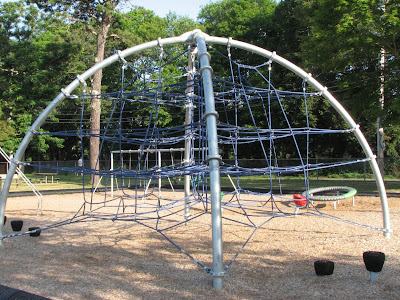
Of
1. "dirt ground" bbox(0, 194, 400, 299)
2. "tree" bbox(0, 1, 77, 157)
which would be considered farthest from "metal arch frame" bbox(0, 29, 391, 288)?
"tree" bbox(0, 1, 77, 157)

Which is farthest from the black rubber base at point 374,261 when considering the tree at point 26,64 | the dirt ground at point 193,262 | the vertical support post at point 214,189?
the tree at point 26,64

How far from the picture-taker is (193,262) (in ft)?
18.5

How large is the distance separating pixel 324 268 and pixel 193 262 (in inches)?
73.5

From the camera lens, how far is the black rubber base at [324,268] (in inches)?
185

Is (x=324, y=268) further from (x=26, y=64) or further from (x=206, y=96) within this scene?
(x=26, y=64)

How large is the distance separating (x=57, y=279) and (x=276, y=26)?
1063 inches

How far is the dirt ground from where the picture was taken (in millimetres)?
4344

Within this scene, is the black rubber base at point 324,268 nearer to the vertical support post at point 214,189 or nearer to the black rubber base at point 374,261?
the black rubber base at point 374,261

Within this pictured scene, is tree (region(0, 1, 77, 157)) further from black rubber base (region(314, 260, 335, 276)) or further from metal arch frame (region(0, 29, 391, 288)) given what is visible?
black rubber base (region(314, 260, 335, 276))

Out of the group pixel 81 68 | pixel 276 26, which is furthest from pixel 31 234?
pixel 276 26

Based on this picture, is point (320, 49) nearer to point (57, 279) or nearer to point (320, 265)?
point (320, 265)

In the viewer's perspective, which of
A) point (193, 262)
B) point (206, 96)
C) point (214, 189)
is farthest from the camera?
point (193, 262)

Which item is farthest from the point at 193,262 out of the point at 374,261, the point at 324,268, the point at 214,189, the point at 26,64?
the point at 26,64

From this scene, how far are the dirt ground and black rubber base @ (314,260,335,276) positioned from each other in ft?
0.22
